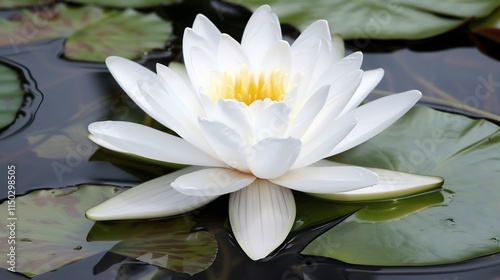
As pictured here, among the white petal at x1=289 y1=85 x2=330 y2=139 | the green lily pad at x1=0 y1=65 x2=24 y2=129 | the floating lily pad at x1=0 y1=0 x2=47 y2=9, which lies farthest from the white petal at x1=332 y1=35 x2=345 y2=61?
the floating lily pad at x1=0 y1=0 x2=47 y2=9

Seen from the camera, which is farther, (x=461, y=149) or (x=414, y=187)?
(x=461, y=149)

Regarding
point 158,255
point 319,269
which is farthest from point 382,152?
point 158,255

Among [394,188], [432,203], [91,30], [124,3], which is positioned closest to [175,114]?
[394,188]

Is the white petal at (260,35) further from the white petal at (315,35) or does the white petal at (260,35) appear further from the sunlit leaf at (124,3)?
the sunlit leaf at (124,3)

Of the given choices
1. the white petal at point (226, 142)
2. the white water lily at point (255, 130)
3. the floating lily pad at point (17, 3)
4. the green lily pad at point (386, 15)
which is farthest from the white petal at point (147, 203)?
the floating lily pad at point (17, 3)

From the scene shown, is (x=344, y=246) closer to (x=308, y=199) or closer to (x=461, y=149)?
(x=308, y=199)

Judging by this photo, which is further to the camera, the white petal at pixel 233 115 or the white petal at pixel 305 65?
the white petal at pixel 305 65

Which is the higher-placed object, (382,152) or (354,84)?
(354,84)

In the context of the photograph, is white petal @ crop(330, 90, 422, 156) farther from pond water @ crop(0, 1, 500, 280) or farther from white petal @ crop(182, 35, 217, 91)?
white petal @ crop(182, 35, 217, 91)
